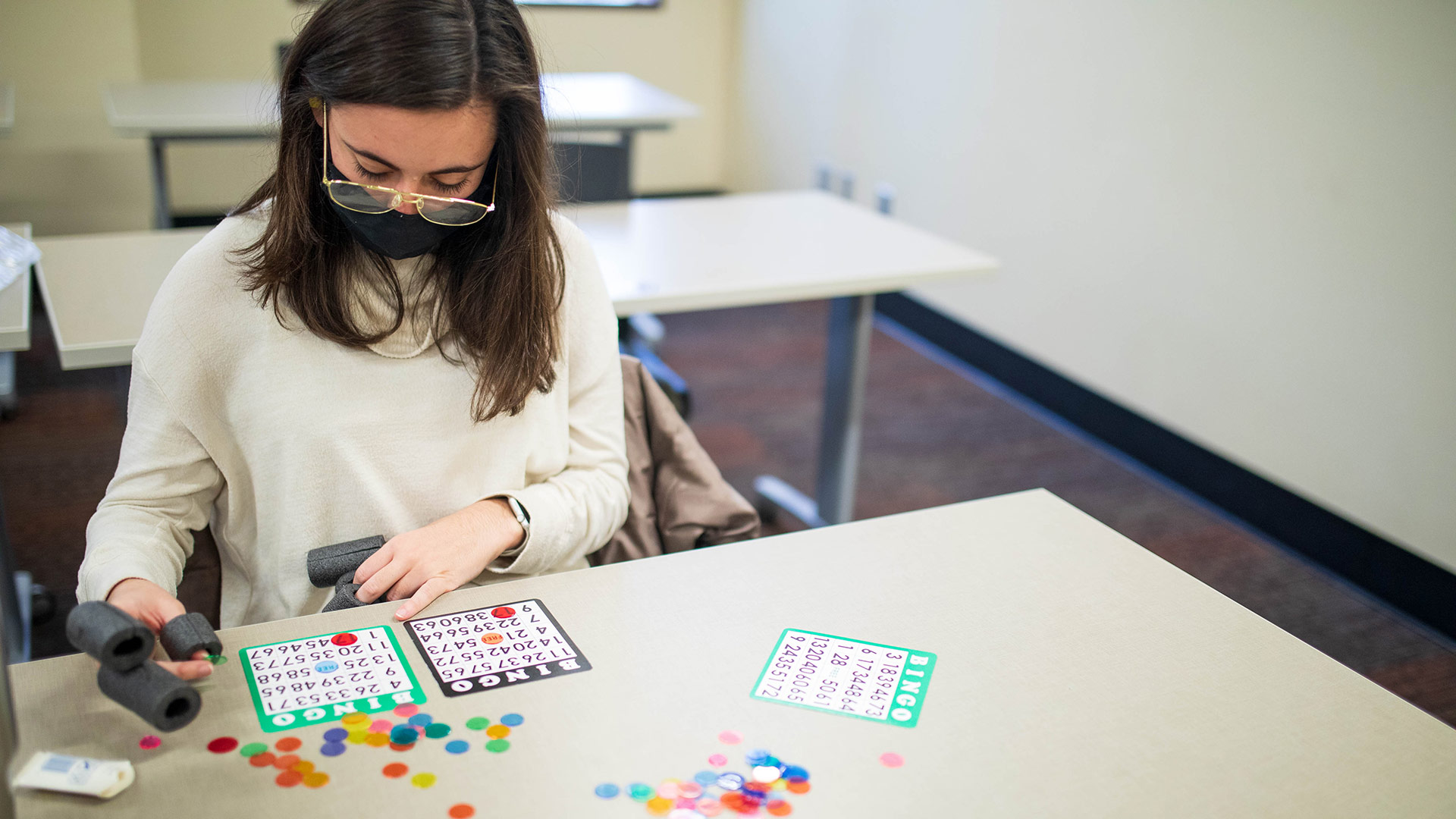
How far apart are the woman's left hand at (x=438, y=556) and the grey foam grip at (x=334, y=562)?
2 centimetres

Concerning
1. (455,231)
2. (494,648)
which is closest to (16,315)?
(455,231)

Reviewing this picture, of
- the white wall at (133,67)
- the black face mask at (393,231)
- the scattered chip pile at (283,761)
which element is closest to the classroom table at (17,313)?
the black face mask at (393,231)

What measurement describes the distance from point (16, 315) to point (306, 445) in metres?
0.77

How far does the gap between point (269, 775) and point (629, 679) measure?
285mm

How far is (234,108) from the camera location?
3145 millimetres

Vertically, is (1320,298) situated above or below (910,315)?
above

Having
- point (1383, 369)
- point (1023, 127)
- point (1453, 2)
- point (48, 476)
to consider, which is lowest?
point (48, 476)

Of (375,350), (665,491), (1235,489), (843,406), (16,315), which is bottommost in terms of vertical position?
(1235,489)

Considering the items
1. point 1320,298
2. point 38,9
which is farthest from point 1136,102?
point 38,9

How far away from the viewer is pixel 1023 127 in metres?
3.37

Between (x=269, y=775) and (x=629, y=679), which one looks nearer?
(x=269, y=775)

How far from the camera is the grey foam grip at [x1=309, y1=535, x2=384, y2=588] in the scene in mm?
1072

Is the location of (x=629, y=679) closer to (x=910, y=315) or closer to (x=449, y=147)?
(x=449, y=147)

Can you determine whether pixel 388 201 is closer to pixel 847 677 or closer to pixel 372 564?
pixel 372 564
